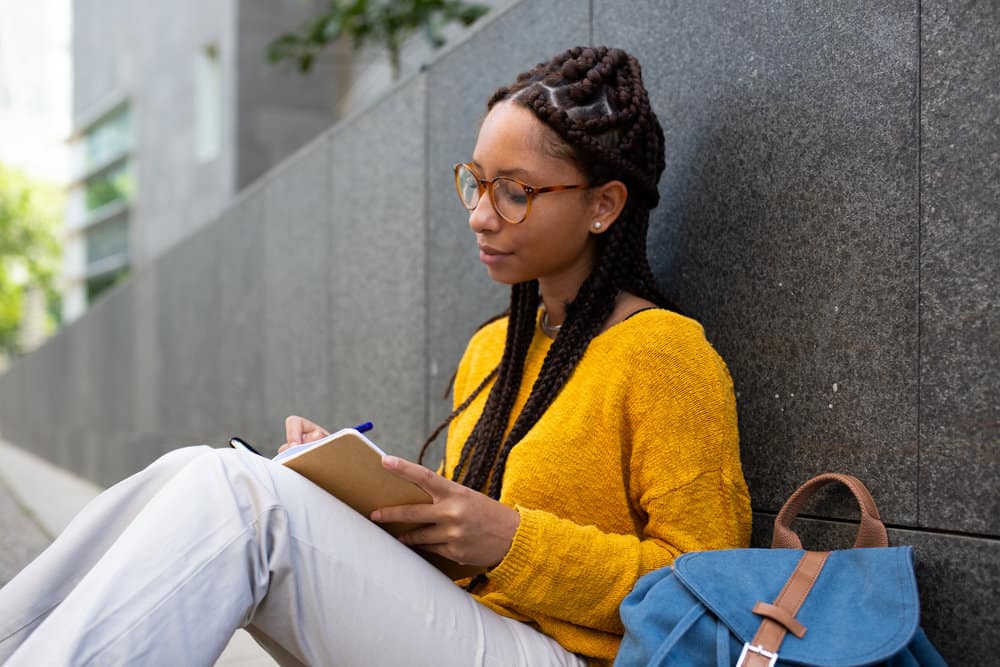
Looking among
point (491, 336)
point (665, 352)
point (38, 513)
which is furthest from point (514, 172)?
point (38, 513)

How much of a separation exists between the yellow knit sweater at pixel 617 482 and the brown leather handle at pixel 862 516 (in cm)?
9

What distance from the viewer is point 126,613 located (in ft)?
5.60

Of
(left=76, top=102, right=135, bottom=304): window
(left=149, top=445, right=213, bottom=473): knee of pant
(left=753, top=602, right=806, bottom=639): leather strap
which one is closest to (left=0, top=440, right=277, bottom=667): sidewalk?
(left=149, top=445, right=213, bottom=473): knee of pant

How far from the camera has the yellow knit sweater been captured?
6.62 ft

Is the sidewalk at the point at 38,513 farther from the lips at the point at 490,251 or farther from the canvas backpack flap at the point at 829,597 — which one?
the canvas backpack flap at the point at 829,597

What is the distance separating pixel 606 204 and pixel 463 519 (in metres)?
0.82

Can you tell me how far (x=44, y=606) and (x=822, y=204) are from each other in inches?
65.0

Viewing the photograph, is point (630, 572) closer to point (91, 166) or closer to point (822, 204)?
point (822, 204)

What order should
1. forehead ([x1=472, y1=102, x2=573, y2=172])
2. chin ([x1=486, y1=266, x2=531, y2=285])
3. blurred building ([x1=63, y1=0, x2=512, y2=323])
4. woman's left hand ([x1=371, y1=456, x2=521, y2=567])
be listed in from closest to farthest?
1. woman's left hand ([x1=371, y1=456, x2=521, y2=567])
2. forehead ([x1=472, y1=102, x2=573, y2=172])
3. chin ([x1=486, y1=266, x2=531, y2=285])
4. blurred building ([x1=63, y1=0, x2=512, y2=323])

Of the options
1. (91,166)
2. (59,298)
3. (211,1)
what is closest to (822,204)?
(211,1)

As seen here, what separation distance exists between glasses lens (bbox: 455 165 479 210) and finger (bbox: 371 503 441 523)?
737 mm

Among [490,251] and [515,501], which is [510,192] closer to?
[490,251]

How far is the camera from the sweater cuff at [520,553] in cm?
200

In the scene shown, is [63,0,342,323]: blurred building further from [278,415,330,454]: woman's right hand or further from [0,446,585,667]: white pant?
[0,446,585,667]: white pant
